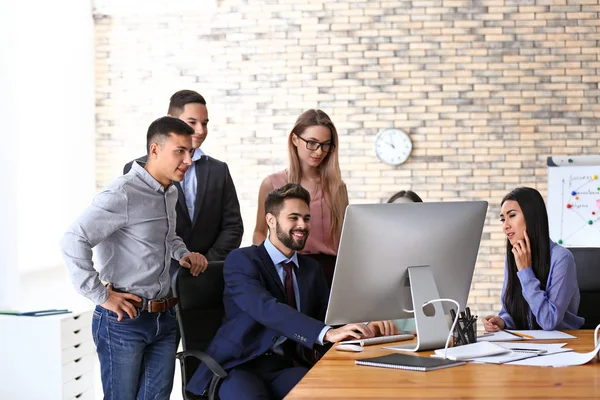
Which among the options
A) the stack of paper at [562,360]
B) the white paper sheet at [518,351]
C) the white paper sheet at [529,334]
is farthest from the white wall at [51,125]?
the stack of paper at [562,360]

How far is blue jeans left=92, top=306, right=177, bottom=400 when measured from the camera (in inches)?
122

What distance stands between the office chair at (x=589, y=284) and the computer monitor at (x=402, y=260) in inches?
62.5

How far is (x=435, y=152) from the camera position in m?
8.02

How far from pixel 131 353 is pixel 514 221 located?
70.2 inches

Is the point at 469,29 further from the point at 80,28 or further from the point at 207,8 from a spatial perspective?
the point at 80,28

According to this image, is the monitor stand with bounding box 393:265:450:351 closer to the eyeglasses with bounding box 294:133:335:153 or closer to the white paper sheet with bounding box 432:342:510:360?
the white paper sheet with bounding box 432:342:510:360

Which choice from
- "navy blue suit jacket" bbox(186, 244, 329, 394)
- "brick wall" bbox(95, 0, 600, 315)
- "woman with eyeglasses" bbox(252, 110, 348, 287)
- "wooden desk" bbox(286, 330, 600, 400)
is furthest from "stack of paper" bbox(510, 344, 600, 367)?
"brick wall" bbox(95, 0, 600, 315)

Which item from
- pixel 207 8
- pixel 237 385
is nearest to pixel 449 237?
pixel 237 385

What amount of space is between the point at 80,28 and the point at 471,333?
20.7 feet

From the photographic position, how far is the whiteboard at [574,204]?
19.8 ft

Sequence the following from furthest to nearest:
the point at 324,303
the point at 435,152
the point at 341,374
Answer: the point at 435,152 < the point at 324,303 < the point at 341,374

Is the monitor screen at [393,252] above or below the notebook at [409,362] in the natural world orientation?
above

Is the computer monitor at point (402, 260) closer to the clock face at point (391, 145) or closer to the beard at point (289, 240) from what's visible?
the beard at point (289, 240)

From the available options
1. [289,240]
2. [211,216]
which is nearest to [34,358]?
[211,216]
